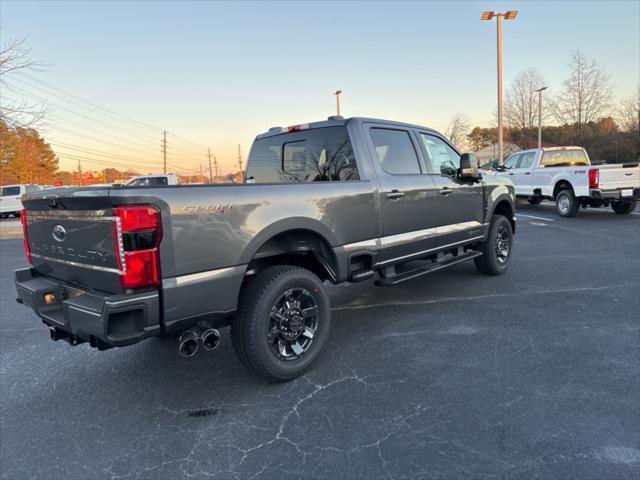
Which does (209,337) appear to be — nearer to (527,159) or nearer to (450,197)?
(450,197)

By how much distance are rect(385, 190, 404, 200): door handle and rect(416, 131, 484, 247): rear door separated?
0.65 m

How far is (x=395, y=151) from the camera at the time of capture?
4531mm

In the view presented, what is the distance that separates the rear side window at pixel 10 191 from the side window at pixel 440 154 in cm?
2494

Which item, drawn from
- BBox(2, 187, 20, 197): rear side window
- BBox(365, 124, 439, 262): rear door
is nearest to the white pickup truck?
BBox(365, 124, 439, 262): rear door

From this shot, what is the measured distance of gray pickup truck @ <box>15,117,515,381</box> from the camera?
250cm

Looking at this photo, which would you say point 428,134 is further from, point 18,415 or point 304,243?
point 18,415

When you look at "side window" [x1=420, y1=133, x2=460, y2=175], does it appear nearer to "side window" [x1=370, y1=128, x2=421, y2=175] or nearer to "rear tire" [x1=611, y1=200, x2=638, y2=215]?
"side window" [x1=370, y1=128, x2=421, y2=175]

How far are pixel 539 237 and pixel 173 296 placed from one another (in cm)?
906

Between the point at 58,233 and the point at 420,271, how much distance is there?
129 inches

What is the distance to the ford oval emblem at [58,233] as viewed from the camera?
2.88 meters

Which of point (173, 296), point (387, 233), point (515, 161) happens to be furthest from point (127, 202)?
point (515, 161)

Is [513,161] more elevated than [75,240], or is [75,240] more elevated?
[513,161]

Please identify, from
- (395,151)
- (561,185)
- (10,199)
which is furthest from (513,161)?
(10,199)

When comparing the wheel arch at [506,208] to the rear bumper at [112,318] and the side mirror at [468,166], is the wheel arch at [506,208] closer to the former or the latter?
the side mirror at [468,166]
